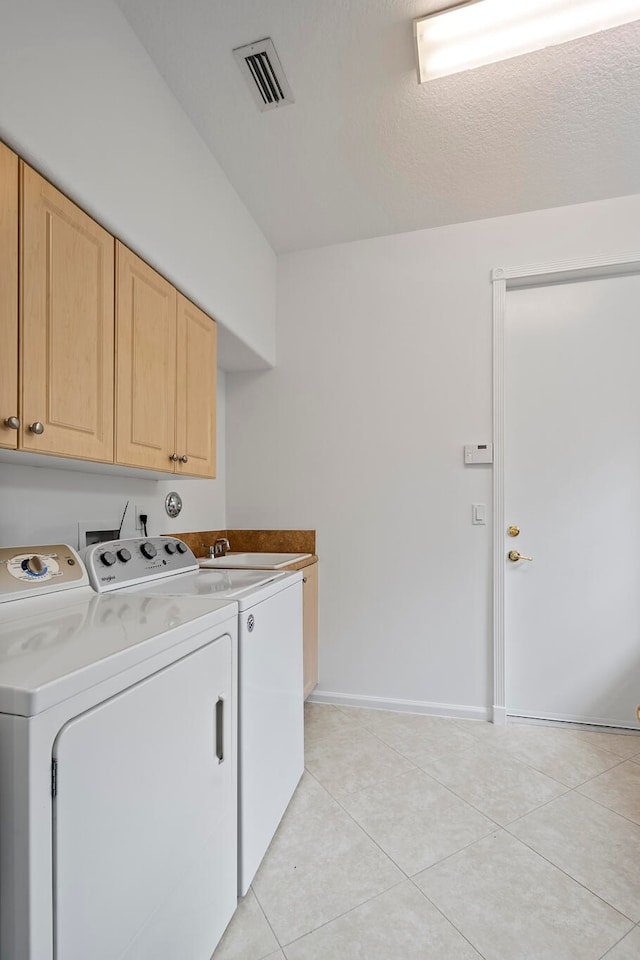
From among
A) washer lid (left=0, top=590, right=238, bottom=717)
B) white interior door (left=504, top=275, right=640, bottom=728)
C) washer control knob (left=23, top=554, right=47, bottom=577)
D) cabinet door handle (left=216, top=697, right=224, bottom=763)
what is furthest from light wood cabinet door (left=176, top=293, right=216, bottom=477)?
white interior door (left=504, top=275, right=640, bottom=728)

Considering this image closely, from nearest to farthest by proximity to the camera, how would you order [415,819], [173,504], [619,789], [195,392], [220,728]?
[220,728] < [415,819] < [619,789] < [195,392] < [173,504]

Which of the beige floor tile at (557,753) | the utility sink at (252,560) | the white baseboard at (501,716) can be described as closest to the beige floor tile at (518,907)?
the beige floor tile at (557,753)

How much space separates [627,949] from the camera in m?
1.21

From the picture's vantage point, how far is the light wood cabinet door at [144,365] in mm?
1524

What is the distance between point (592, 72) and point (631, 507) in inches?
74.4

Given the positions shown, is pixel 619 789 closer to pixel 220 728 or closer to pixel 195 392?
pixel 220 728

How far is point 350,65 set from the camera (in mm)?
1703

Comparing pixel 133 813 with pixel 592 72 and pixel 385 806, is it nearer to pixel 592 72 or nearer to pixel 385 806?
pixel 385 806

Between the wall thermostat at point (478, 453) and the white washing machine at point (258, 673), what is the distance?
1254mm

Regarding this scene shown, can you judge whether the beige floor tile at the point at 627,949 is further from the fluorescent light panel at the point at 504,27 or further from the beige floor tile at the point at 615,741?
the fluorescent light panel at the point at 504,27

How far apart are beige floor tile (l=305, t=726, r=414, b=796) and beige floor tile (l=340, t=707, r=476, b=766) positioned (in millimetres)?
66

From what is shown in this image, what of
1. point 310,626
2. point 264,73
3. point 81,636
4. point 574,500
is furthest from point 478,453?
point 81,636

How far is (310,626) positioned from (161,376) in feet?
5.09

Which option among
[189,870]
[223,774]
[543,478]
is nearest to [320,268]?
[543,478]
